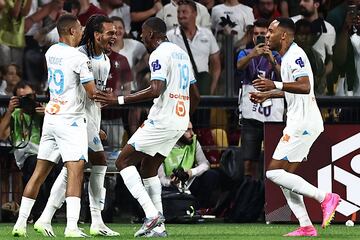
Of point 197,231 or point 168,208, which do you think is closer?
point 197,231

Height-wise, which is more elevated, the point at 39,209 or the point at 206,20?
the point at 206,20

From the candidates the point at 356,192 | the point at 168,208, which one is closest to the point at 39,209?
the point at 168,208

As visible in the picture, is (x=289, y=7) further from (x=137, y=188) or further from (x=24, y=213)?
(x=24, y=213)

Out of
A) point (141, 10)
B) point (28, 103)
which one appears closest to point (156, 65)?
point (28, 103)

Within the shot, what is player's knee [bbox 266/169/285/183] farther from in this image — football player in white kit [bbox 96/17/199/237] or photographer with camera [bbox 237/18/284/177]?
photographer with camera [bbox 237/18/284/177]

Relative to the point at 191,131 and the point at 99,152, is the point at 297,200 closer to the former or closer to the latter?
the point at 99,152

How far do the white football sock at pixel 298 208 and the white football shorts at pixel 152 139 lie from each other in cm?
150

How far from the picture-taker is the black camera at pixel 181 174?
17297 mm

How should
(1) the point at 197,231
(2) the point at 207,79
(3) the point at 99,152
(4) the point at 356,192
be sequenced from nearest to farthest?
1. (3) the point at 99,152
2. (1) the point at 197,231
3. (4) the point at 356,192
4. (2) the point at 207,79

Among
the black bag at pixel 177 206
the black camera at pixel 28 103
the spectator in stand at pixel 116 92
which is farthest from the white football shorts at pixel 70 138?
the spectator in stand at pixel 116 92

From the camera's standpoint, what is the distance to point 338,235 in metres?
14.4

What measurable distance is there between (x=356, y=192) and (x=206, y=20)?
3778 mm

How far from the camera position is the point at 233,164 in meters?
17.8

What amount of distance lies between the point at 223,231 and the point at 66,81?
127 inches
